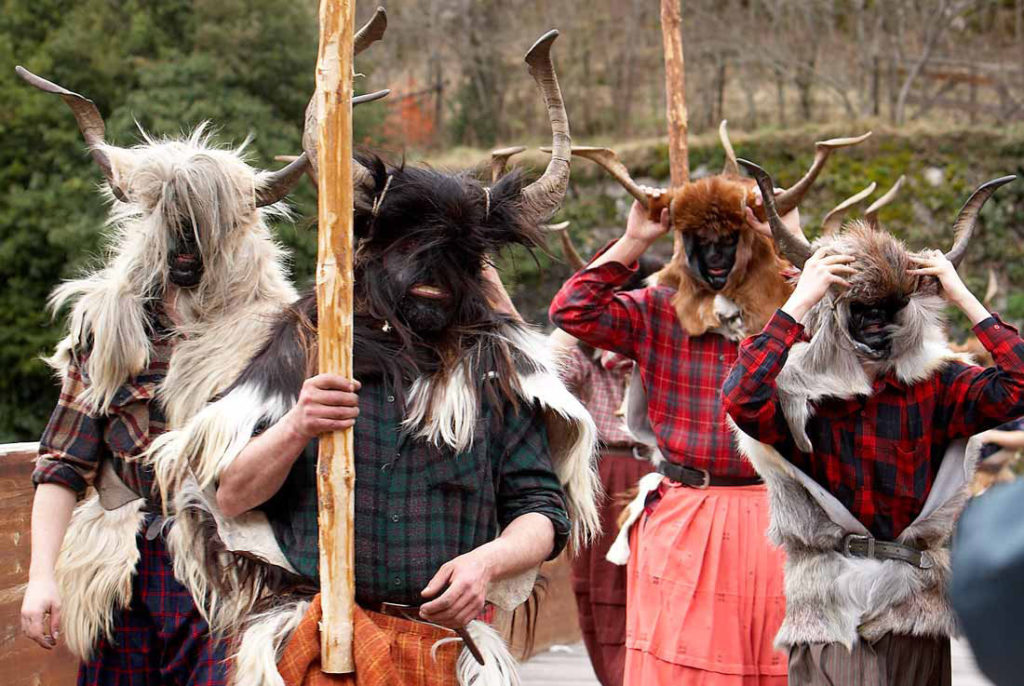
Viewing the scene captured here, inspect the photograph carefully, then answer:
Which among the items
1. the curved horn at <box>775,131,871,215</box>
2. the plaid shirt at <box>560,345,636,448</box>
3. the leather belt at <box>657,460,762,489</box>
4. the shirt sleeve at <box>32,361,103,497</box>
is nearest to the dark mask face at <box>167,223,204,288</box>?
the shirt sleeve at <box>32,361,103,497</box>

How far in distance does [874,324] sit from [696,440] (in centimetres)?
85

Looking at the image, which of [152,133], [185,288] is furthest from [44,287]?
[185,288]

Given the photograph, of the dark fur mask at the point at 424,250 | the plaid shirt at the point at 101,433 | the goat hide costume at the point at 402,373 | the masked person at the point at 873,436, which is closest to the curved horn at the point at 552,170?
the goat hide costume at the point at 402,373

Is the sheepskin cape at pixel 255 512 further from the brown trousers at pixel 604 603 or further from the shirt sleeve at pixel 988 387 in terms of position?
the brown trousers at pixel 604 603

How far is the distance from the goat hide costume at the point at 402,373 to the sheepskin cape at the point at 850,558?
3.56 ft

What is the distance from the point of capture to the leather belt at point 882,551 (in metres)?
4.14

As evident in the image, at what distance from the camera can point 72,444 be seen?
12.7 feet

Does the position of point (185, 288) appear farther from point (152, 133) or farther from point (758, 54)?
point (758, 54)

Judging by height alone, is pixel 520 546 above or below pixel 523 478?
below

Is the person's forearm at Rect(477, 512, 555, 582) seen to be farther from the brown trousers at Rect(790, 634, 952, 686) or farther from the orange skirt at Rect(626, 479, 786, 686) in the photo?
the orange skirt at Rect(626, 479, 786, 686)

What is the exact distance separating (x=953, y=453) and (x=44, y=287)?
1329 centimetres

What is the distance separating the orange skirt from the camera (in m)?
4.52

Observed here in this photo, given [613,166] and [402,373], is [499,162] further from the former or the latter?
[613,166]

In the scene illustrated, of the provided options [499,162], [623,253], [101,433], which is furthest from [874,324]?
[101,433]
